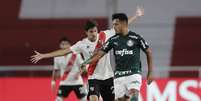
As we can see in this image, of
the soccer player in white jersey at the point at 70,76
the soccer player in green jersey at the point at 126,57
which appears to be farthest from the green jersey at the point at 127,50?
the soccer player in white jersey at the point at 70,76

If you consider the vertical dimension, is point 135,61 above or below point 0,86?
above

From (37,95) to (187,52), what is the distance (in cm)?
634

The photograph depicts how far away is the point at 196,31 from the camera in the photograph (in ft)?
79.9

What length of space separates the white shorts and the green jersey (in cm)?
7

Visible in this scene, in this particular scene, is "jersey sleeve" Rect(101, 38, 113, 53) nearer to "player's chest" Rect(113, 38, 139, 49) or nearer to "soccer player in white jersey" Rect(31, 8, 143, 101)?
"player's chest" Rect(113, 38, 139, 49)

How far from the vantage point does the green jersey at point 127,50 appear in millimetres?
11945

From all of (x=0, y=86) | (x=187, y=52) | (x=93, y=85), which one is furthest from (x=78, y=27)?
(x=93, y=85)

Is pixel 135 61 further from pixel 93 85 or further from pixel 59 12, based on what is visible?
pixel 59 12

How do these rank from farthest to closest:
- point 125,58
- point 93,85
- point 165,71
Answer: point 165,71, point 93,85, point 125,58

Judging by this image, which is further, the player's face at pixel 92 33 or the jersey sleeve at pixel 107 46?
the player's face at pixel 92 33

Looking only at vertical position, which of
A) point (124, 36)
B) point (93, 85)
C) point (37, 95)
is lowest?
point (37, 95)

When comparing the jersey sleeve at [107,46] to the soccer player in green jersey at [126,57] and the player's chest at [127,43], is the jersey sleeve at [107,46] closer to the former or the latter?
the soccer player in green jersey at [126,57]

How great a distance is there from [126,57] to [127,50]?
107 mm

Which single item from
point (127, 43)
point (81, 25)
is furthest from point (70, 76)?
point (81, 25)
